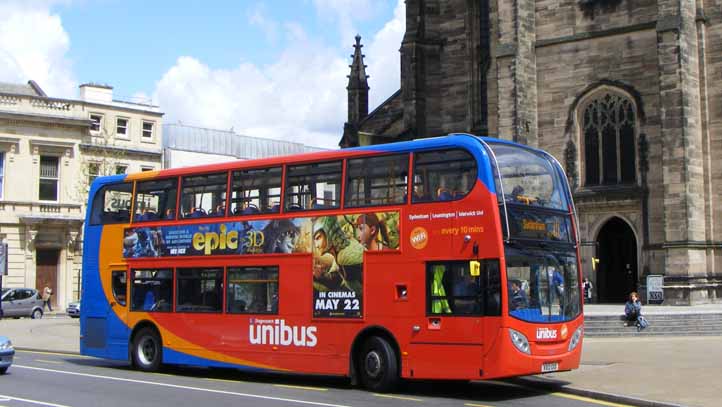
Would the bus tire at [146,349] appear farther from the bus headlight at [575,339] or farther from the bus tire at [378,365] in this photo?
the bus headlight at [575,339]

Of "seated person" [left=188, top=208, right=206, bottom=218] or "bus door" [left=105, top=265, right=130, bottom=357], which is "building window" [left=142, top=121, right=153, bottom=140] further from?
"seated person" [left=188, top=208, right=206, bottom=218]

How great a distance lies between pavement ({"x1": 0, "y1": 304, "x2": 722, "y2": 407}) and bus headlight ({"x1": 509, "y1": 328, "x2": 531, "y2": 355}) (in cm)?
129

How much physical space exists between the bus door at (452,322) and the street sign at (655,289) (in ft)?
64.1

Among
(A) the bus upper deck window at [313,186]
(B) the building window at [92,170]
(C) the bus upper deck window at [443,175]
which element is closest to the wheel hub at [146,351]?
(A) the bus upper deck window at [313,186]

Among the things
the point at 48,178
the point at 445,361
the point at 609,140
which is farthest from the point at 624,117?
the point at 48,178

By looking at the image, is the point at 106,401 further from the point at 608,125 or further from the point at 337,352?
the point at 608,125

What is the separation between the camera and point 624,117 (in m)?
35.4

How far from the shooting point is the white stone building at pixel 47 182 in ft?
152

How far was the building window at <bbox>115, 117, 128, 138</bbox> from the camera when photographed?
174 ft

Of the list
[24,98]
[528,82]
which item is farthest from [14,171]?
[528,82]

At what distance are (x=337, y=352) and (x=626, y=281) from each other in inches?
885

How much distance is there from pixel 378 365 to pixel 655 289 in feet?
64.3

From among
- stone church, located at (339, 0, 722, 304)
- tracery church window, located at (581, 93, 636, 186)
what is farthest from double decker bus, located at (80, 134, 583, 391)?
tracery church window, located at (581, 93, 636, 186)

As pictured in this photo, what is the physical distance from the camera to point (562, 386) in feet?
51.0
